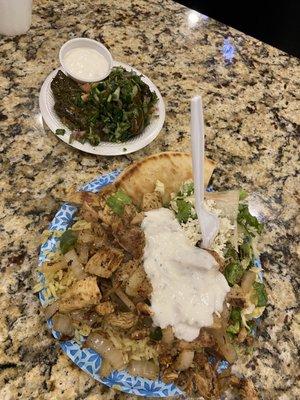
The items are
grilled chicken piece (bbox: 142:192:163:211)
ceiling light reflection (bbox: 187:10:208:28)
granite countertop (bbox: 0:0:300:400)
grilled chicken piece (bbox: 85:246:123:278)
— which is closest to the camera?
grilled chicken piece (bbox: 85:246:123:278)

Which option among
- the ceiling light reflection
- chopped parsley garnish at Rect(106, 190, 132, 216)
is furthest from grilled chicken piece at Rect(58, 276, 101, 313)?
the ceiling light reflection

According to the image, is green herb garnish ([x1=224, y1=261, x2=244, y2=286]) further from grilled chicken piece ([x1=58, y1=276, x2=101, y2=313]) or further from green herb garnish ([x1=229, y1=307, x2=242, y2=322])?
grilled chicken piece ([x1=58, y1=276, x2=101, y2=313])

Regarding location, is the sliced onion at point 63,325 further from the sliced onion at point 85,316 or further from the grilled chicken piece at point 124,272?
the grilled chicken piece at point 124,272

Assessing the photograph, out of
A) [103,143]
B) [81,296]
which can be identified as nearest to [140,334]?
[81,296]

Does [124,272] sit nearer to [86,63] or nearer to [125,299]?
[125,299]

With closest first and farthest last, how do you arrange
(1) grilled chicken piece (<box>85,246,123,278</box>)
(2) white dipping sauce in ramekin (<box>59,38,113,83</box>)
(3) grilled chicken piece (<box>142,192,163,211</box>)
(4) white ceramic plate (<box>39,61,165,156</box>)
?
(1) grilled chicken piece (<box>85,246,123,278</box>) → (3) grilled chicken piece (<box>142,192,163,211</box>) → (4) white ceramic plate (<box>39,61,165,156</box>) → (2) white dipping sauce in ramekin (<box>59,38,113,83</box>)

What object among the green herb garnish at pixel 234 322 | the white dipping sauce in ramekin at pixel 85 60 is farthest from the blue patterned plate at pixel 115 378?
the white dipping sauce in ramekin at pixel 85 60

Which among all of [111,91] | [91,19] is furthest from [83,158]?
[91,19]

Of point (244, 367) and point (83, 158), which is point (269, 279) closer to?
point (244, 367)
